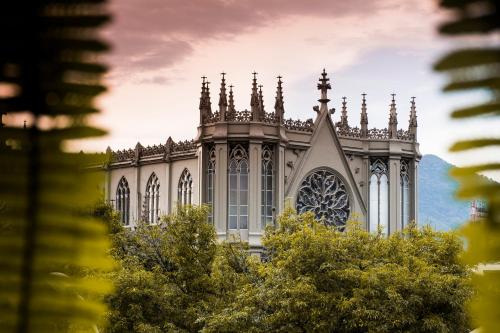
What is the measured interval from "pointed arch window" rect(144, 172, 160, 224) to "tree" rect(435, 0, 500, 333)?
65214mm

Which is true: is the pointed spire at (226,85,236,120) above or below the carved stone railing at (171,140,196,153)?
above

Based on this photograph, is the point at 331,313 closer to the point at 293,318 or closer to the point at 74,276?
the point at 293,318

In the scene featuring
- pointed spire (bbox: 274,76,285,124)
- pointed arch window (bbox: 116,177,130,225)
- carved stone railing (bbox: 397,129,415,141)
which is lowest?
pointed arch window (bbox: 116,177,130,225)

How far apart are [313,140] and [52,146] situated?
62.1 m

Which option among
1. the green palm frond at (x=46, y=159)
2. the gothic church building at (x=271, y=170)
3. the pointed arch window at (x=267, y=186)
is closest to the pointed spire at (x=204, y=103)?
the gothic church building at (x=271, y=170)

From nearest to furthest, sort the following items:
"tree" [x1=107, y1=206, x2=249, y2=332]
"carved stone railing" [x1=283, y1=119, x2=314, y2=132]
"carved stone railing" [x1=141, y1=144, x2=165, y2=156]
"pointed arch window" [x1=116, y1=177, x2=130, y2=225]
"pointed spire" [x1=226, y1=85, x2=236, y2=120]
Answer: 1. "tree" [x1=107, y1=206, x2=249, y2=332]
2. "pointed spire" [x1=226, y1=85, x2=236, y2=120]
3. "carved stone railing" [x1=283, y1=119, x2=314, y2=132]
4. "carved stone railing" [x1=141, y1=144, x2=165, y2=156]
5. "pointed arch window" [x1=116, y1=177, x2=130, y2=225]

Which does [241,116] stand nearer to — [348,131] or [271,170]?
[271,170]

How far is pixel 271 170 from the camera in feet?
196

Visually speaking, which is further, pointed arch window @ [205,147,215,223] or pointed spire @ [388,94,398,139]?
pointed spire @ [388,94,398,139]

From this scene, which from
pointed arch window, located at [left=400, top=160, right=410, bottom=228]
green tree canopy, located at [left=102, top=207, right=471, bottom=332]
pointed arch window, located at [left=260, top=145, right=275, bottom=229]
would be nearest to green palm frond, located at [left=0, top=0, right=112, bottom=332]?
green tree canopy, located at [left=102, top=207, right=471, bottom=332]

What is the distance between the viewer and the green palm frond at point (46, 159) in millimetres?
882

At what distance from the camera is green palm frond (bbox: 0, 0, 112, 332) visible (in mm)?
882

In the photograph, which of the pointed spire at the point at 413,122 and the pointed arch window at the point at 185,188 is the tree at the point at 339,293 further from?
the pointed spire at the point at 413,122

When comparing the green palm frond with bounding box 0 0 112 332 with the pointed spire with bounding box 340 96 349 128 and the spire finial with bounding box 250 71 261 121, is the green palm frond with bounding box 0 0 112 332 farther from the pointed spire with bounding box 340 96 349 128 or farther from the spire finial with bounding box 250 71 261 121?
the pointed spire with bounding box 340 96 349 128
